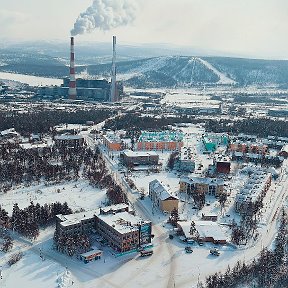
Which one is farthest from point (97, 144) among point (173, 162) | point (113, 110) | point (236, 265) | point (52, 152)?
point (236, 265)

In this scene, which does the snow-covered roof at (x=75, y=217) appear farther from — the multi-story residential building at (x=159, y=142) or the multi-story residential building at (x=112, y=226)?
the multi-story residential building at (x=159, y=142)

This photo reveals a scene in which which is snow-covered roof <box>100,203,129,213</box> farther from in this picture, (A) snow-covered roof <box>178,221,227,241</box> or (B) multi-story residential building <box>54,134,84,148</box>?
(B) multi-story residential building <box>54,134,84,148</box>

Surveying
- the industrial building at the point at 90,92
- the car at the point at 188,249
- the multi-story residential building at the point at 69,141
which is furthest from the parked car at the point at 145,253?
the industrial building at the point at 90,92

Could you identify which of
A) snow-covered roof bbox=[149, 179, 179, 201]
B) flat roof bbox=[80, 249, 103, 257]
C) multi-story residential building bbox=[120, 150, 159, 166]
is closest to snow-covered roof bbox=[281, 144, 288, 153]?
multi-story residential building bbox=[120, 150, 159, 166]

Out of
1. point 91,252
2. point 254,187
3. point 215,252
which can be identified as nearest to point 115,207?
point 91,252

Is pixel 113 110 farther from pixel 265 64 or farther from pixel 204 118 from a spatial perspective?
pixel 265 64
